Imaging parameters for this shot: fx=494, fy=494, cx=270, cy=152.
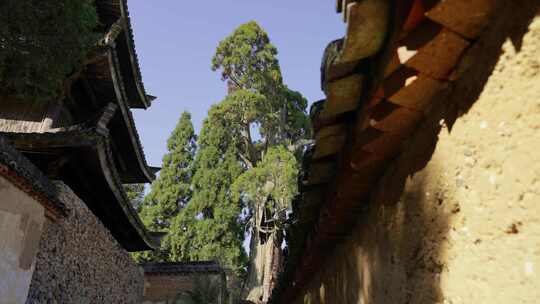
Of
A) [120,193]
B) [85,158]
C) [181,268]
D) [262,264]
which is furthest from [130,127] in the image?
[262,264]

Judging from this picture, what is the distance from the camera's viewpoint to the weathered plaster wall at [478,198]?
4.30ft

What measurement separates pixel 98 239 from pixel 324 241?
238 inches

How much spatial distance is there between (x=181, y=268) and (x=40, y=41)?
312 inches

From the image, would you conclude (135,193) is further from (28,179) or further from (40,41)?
(28,179)

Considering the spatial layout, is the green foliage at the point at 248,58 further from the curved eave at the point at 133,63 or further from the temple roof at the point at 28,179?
the temple roof at the point at 28,179

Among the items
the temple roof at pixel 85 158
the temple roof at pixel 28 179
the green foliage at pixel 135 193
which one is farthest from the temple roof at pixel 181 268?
the green foliage at pixel 135 193

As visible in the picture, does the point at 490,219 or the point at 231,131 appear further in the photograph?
the point at 231,131

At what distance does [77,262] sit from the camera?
7613 mm

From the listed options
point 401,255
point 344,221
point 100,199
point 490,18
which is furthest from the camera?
point 100,199

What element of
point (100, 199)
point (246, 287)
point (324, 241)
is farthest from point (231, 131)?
point (324, 241)

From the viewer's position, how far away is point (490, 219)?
4.80 ft

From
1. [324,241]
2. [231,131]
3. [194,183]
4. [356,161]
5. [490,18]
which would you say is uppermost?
[231,131]

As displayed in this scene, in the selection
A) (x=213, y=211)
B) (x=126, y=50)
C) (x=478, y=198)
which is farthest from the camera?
(x=213, y=211)

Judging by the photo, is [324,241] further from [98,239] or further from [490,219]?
[98,239]
